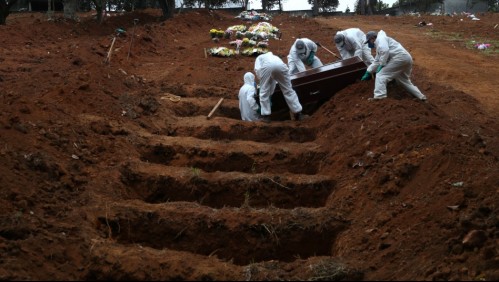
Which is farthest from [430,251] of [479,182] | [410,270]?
[479,182]

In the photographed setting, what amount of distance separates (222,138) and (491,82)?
654 centimetres

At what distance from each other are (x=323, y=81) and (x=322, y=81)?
0.09 ft

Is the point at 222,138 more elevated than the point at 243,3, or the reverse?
the point at 243,3

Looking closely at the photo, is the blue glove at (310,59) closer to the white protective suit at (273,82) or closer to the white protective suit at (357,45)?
the white protective suit at (357,45)

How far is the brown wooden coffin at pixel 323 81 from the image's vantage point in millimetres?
10578

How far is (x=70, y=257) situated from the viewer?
546 centimetres

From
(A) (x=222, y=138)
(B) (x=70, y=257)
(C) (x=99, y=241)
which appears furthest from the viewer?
(A) (x=222, y=138)

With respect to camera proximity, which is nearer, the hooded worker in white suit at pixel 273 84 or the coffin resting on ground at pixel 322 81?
the hooded worker in white suit at pixel 273 84

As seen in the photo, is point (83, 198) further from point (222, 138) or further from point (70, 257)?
point (222, 138)

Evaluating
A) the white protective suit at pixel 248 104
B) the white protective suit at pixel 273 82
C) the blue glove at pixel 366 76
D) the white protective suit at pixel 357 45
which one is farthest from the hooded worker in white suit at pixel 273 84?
the white protective suit at pixel 357 45

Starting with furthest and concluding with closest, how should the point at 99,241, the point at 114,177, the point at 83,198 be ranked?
the point at 114,177 < the point at 83,198 < the point at 99,241

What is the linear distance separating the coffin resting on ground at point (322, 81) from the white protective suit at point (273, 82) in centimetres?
20

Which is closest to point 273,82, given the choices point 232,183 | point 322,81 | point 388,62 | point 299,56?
point 322,81

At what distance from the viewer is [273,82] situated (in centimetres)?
1060
